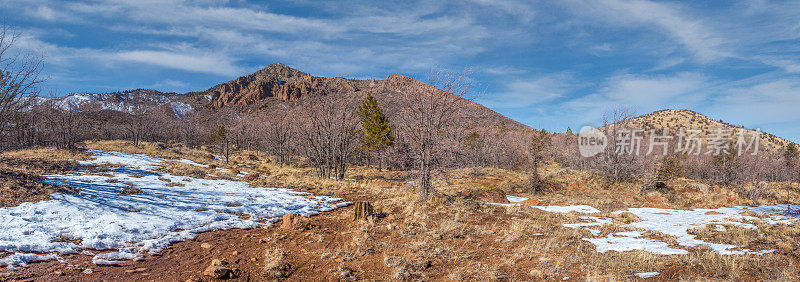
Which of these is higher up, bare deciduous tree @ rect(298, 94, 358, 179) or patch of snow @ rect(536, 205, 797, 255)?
bare deciduous tree @ rect(298, 94, 358, 179)

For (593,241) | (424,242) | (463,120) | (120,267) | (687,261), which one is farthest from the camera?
(463,120)

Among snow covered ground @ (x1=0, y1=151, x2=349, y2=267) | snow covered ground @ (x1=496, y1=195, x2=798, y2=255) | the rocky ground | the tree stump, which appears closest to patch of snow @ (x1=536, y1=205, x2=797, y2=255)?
snow covered ground @ (x1=496, y1=195, x2=798, y2=255)

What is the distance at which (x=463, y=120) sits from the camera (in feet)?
40.6

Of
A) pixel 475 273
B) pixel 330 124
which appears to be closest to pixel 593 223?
pixel 475 273

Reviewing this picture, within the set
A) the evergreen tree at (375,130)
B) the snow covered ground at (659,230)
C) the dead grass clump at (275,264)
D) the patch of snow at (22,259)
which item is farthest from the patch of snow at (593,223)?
the evergreen tree at (375,130)

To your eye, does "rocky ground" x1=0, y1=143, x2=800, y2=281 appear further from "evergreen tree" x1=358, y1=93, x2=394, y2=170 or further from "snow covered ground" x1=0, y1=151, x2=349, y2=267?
"evergreen tree" x1=358, y1=93, x2=394, y2=170

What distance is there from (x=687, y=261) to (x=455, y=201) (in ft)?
25.2

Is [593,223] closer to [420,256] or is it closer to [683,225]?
[683,225]

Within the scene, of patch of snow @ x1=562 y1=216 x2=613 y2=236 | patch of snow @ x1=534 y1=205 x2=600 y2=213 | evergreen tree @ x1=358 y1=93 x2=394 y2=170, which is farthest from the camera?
evergreen tree @ x1=358 y1=93 x2=394 y2=170

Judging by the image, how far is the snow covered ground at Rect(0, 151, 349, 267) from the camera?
5.41 meters

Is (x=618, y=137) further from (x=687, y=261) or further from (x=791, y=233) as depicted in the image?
(x=687, y=261)

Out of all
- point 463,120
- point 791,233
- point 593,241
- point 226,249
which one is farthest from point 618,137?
point 226,249

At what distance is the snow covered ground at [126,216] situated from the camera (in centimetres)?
541

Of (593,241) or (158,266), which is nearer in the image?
(158,266)
